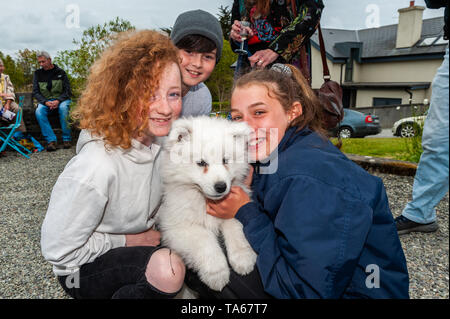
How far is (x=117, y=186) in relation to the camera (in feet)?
5.50

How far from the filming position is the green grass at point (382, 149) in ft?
17.9

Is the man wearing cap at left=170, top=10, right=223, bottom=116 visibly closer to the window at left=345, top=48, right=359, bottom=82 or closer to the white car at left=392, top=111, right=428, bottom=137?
the white car at left=392, top=111, right=428, bottom=137

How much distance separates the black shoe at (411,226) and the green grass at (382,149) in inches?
91.0

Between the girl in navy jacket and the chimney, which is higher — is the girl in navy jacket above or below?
below

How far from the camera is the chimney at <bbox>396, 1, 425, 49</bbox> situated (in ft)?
70.3

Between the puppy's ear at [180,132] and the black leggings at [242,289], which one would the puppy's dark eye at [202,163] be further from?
the black leggings at [242,289]

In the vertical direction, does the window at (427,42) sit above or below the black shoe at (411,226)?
above

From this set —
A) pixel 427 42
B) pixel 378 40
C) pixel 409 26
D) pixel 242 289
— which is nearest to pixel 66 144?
pixel 242 289

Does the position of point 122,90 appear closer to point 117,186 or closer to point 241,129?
point 117,186

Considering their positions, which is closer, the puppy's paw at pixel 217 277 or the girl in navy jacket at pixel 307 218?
the girl in navy jacket at pixel 307 218

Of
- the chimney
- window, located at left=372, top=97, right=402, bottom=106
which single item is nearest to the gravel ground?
window, located at left=372, top=97, right=402, bottom=106

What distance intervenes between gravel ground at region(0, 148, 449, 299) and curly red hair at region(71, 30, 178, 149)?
5.58 feet

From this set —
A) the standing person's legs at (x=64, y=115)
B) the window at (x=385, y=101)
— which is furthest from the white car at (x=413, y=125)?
the window at (x=385, y=101)

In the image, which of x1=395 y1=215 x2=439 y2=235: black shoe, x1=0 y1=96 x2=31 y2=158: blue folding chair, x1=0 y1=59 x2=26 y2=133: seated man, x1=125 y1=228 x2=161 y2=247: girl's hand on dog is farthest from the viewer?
x1=0 y1=59 x2=26 y2=133: seated man
